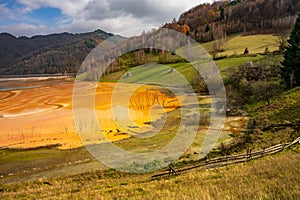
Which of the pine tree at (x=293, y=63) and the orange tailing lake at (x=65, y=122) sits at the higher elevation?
the pine tree at (x=293, y=63)

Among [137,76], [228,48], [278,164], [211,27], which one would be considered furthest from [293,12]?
[278,164]

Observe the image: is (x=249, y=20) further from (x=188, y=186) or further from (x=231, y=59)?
(x=188, y=186)

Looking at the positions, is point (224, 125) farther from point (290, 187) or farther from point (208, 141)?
point (290, 187)

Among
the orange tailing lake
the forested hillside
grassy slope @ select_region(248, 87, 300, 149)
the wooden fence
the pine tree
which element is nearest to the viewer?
the wooden fence

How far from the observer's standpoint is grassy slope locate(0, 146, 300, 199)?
8.49 m

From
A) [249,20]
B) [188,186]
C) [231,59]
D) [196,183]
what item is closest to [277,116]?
[196,183]

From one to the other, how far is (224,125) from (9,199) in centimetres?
2103

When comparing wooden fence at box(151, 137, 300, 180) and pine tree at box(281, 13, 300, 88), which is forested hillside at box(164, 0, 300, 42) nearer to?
pine tree at box(281, 13, 300, 88)

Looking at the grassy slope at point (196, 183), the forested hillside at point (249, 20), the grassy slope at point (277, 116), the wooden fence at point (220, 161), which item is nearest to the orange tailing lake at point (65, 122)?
the grassy slope at point (196, 183)

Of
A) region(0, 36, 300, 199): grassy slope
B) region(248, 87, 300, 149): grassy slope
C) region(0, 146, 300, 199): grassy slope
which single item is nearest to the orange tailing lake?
region(0, 146, 300, 199): grassy slope

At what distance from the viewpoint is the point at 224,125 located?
27312 mm

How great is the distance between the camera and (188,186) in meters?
11.0

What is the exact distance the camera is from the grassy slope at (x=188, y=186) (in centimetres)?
849

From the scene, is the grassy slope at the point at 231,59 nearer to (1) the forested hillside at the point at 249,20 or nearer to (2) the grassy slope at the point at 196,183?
(1) the forested hillside at the point at 249,20
